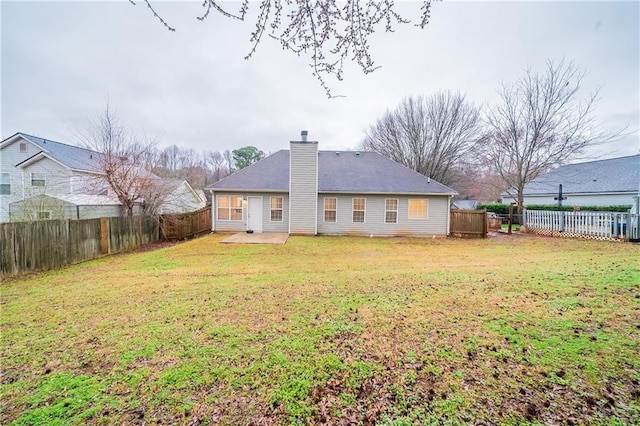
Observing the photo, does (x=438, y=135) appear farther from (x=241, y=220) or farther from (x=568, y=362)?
(x=568, y=362)

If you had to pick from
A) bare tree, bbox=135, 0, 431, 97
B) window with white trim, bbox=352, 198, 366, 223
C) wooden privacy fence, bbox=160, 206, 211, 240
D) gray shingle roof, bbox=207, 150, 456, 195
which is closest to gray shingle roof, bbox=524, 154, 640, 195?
gray shingle roof, bbox=207, 150, 456, 195

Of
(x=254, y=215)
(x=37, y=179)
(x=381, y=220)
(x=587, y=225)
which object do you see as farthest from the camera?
(x=37, y=179)

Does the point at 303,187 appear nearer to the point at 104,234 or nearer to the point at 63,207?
the point at 104,234

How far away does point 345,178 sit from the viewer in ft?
49.7

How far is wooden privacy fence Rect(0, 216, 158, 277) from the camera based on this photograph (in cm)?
661

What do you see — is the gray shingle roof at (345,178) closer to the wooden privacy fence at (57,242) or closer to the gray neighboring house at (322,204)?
the gray neighboring house at (322,204)

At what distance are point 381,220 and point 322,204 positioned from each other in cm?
333

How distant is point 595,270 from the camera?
239 inches

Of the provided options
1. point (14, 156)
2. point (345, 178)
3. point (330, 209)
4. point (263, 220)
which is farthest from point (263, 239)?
point (14, 156)

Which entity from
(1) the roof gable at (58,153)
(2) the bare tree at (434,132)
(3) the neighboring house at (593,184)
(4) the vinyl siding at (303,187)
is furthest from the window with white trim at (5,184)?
(3) the neighboring house at (593,184)

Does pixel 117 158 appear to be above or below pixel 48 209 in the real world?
above

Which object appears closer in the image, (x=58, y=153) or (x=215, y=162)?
(x=58, y=153)

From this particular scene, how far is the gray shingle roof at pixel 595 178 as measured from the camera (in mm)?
18453

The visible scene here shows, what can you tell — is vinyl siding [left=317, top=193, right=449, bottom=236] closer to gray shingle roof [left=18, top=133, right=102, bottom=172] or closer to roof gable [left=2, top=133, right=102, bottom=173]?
roof gable [left=2, top=133, right=102, bottom=173]
